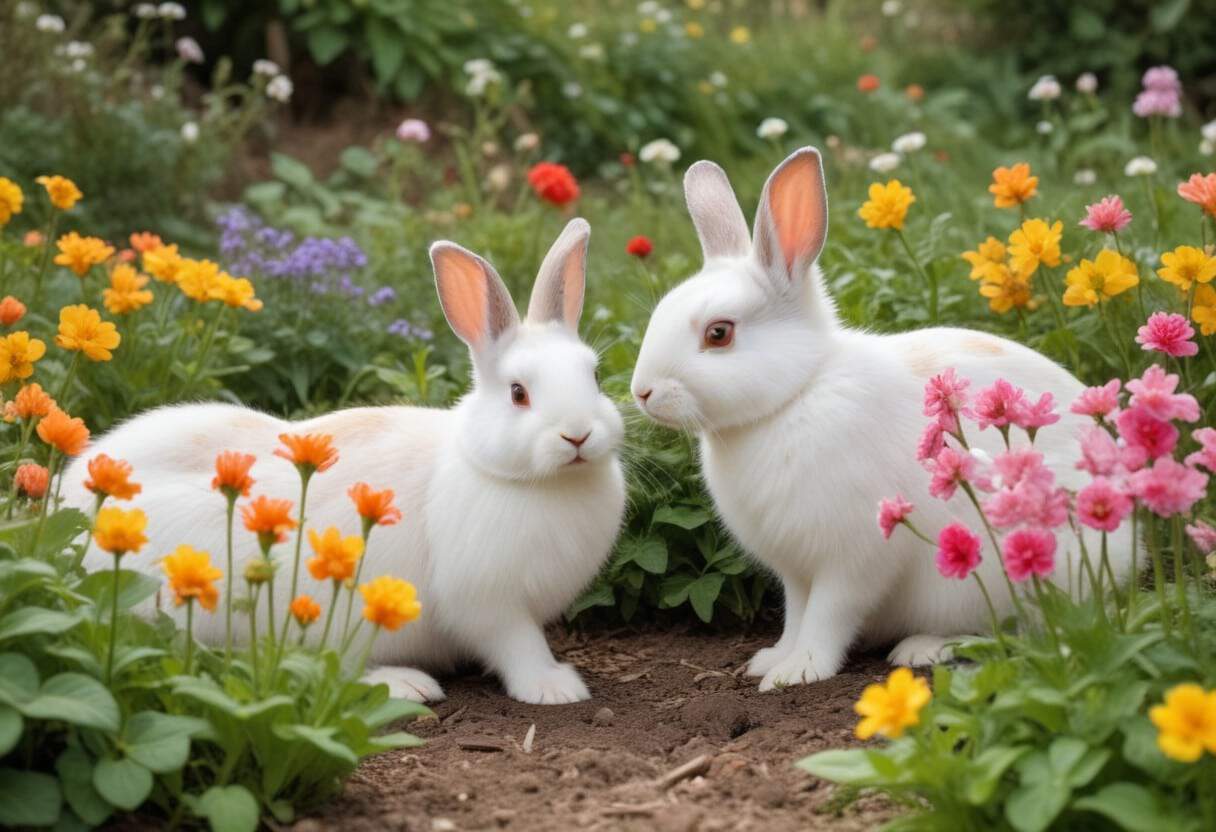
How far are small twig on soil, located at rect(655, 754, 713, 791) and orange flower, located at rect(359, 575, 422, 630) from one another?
0.75 metres

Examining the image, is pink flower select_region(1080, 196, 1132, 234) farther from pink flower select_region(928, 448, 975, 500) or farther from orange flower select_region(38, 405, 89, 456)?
orange flower select_region(38, 405, 89, 456)

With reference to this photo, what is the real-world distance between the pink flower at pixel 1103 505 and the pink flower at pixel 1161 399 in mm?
154

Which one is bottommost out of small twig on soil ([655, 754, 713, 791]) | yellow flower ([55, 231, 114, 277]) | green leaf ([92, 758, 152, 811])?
small twig on soil ([655, 754, 713, 791])

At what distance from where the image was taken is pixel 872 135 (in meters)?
9.25

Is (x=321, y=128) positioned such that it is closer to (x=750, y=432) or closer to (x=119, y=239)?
(x=119, y=239)

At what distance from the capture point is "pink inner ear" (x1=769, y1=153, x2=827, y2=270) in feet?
12.4

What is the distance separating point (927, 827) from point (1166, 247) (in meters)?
3.03

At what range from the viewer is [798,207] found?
3826 millimetres

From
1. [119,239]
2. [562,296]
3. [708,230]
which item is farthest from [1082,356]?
[119,239]

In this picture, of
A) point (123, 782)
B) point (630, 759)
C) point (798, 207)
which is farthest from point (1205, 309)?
point (123, 782)

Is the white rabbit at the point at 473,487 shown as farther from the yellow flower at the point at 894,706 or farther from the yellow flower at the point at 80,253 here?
the yellow flower at the point at 894,706

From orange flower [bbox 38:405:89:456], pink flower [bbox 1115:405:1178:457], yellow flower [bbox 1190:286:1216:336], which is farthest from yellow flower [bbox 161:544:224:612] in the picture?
yellow flower [bbox 1190:286:1216:336]

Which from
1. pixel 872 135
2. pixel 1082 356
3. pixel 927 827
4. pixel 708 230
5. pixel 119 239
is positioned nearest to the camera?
pixel 927 827

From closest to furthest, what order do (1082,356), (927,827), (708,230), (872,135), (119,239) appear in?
(927,827)
(708,230)
(1082,356)
(119,239)
(872,135)
